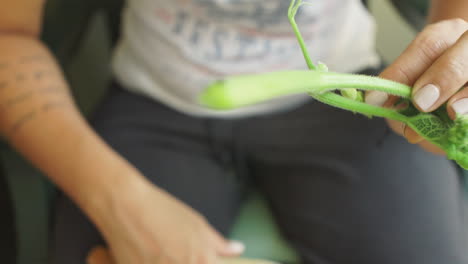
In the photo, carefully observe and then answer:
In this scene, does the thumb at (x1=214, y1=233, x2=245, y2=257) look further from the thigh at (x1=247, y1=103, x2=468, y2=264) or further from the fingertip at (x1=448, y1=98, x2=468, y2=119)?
the fingertip at (x1=448, y1=98, x2=468, y2=119)

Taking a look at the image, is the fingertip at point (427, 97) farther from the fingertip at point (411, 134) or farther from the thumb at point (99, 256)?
the thumb at point (99, 256)

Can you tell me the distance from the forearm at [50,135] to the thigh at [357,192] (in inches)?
6.8

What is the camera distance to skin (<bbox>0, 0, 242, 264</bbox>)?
46cm

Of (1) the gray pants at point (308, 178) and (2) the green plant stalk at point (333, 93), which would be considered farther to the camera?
(1) the gray pants at point (308, 178)

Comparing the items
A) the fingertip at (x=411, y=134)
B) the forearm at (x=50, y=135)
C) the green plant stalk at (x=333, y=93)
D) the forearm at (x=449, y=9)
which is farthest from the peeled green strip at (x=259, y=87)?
the forearm at (x=50, y=135)

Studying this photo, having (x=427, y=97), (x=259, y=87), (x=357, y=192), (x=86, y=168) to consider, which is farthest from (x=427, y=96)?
(x=86, y=168)

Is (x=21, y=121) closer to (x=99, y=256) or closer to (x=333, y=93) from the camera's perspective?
(x=99, y=256)

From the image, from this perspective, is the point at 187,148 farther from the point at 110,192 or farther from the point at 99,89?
the point at 99,89

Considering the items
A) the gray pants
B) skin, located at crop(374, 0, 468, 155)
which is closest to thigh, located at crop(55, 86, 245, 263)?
the gray pants

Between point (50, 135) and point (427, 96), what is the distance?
0.38 meters

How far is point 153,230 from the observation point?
0.46 metres

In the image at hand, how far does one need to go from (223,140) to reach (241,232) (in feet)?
0.36

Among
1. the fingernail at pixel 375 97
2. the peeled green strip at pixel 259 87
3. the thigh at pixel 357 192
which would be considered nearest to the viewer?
Answer: the peeled green strip at pixel 259 87

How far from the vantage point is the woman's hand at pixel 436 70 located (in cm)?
25
